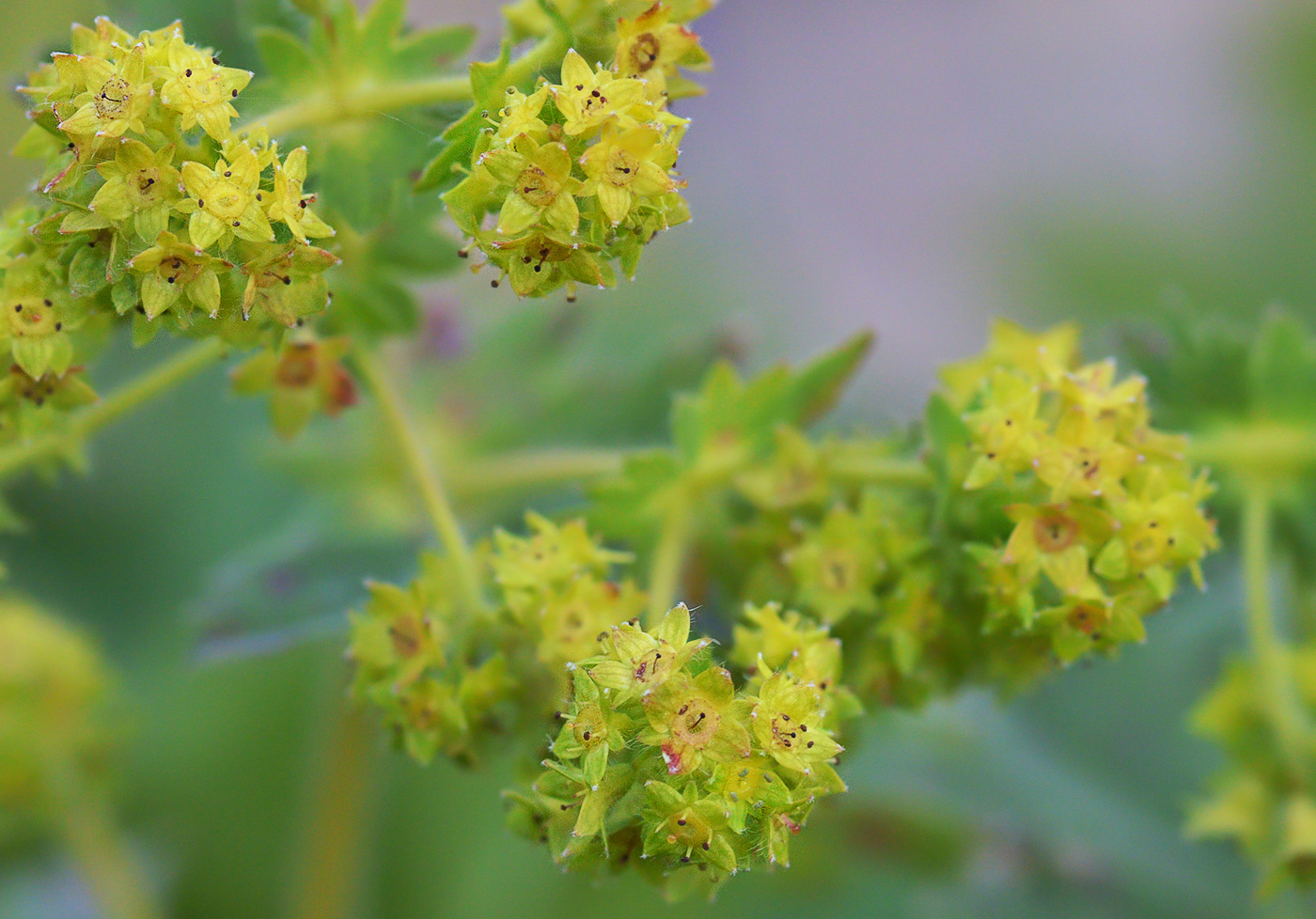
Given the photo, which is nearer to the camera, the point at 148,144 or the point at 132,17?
the point at 148,144

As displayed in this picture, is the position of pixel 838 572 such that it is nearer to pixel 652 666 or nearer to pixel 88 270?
pixel 652 666

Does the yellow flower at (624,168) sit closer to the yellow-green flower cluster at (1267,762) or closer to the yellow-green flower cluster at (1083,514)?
the yellow-green flower cluster at (1083,514)

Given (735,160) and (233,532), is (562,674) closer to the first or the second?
(233,532)

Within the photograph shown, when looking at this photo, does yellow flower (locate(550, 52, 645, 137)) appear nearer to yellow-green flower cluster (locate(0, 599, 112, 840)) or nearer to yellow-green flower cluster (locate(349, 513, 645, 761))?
yellow-green flower cluster (locate(349, 513, 645, 761))

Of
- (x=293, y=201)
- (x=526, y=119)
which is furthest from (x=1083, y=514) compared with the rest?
(x=293, y=201)

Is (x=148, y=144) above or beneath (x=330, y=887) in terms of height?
above

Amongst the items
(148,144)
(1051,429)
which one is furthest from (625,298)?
(148,144)
